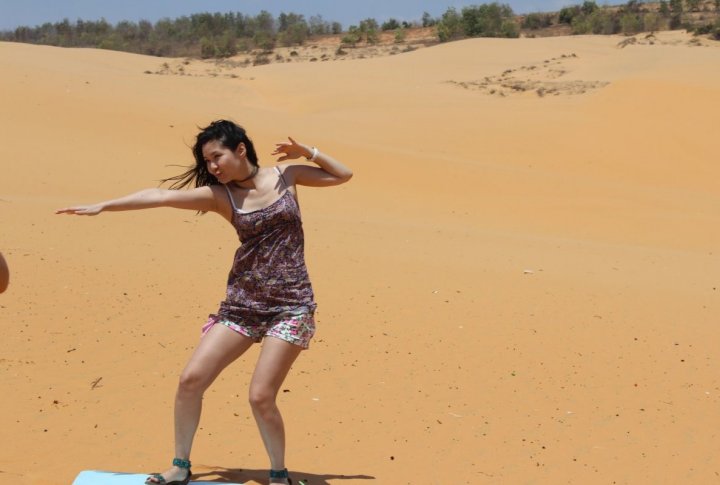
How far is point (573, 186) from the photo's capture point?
729 inches

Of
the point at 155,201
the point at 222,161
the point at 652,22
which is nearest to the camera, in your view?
the point at 155,201

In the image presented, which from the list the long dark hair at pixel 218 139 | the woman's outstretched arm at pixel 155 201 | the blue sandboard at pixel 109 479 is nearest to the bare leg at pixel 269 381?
the blue sandboard at pixel 109 479

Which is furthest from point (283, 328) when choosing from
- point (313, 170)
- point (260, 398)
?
point (313, 170)

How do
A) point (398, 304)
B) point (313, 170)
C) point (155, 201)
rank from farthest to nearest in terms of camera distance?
point (398, 304) < point (313, 170) < point (155, 201)

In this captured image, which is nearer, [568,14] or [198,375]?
[198,375]

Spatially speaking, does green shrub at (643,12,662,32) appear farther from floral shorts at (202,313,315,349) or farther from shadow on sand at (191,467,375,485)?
floral shorts at (202,313,315,349)

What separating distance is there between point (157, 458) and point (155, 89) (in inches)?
792

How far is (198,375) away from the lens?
4.62 meters

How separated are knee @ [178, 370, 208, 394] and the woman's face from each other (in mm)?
892

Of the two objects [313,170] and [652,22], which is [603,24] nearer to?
[652,22]

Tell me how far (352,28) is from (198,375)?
60.0 meters

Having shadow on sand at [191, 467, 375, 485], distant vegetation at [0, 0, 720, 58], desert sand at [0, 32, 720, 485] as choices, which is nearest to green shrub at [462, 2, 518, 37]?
distant vegetation at [0, 0, 720, 58]

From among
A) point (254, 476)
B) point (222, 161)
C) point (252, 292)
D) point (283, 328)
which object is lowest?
point (254, 476)

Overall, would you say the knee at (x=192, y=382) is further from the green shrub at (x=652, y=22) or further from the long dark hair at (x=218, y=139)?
the green shrub at (x=652, y=22)
